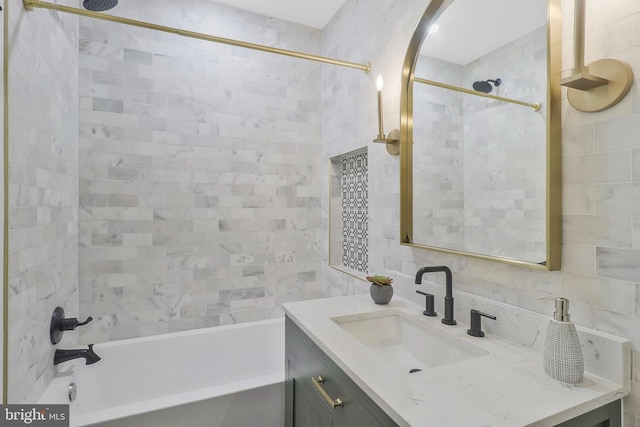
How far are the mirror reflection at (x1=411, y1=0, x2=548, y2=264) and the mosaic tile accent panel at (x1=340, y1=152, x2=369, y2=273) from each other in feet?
2.13

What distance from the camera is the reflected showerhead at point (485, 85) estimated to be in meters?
1.19

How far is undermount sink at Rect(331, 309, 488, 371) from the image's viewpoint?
1223 mm

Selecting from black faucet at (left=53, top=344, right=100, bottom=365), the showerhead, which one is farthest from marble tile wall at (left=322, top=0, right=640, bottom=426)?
the showerhead

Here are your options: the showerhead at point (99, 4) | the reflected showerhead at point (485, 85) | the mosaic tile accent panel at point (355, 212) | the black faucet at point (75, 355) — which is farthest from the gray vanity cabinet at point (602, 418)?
the showerhead at point (99, 4)

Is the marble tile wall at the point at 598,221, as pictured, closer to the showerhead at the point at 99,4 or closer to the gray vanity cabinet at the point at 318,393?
the gray vanity cabinet at the point at 318,393

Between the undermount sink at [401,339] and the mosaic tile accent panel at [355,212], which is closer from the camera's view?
the undermount sink at [401,339]

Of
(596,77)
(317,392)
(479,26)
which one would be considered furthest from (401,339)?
(479,26)

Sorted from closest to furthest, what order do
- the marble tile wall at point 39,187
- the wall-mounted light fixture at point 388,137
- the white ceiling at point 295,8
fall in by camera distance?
the marble tile wall at point 39,187
the wall-mounted light fixture at point 388,137
the white ceiling at point 295,8

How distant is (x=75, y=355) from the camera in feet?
5.70

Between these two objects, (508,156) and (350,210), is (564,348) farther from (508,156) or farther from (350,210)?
(350,210)

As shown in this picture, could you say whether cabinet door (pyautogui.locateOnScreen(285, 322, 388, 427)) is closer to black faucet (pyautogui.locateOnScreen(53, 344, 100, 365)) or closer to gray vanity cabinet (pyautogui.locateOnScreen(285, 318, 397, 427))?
gray vanity cabinet (pyautogui.locateOnScreen(285, 318, 397, 427))

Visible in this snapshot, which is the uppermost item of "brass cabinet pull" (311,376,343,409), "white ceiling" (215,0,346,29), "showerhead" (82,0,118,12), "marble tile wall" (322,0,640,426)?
"white ceiling" (215,0,346,29)

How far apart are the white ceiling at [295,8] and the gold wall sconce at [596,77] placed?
1.86 metres

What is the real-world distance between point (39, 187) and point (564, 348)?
6.76ft
